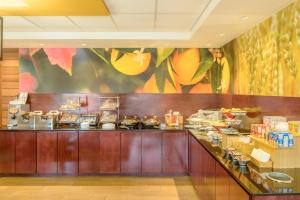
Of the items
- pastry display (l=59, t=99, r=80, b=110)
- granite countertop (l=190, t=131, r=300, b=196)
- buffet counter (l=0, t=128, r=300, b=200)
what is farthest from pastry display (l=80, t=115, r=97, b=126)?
granite countertop (l=190, t=131, r=300, b=196)

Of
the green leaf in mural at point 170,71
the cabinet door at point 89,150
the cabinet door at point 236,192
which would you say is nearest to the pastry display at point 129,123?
the cabinet door at point 89,150

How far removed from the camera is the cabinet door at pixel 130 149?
612 centimetres

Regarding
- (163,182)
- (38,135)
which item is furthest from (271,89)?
(38,135)

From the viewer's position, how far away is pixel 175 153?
6137mm

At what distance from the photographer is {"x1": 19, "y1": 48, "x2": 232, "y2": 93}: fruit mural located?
6.83 m

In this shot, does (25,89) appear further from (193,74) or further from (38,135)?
(193,74)

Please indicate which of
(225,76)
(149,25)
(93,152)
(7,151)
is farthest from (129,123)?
(7,151)

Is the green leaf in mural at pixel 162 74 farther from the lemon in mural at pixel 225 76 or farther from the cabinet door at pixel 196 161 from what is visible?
the cabinet door at pixel 196 161

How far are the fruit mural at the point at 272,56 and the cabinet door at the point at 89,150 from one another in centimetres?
272

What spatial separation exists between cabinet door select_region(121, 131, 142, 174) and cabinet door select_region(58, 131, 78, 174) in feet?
2.85

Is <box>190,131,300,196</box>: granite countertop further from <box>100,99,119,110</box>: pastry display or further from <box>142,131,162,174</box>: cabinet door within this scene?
<box>100,99,119,110</box>: pastry display

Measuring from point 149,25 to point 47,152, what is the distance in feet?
9.81

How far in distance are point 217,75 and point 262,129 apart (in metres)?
3.49

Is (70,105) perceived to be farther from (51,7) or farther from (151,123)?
(51,7)
